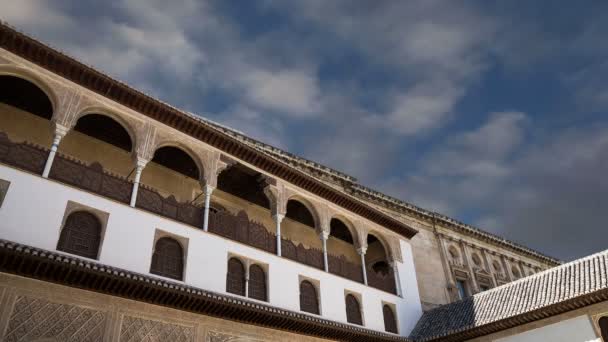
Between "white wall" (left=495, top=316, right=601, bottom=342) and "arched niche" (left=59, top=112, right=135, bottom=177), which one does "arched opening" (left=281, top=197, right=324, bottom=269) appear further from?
"white wall" (left=495, top=316, right=601, bottom=342)

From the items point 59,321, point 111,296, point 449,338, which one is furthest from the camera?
point 449,338

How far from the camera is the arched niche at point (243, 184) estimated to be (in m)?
12.3

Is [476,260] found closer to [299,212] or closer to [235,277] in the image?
[299,212]

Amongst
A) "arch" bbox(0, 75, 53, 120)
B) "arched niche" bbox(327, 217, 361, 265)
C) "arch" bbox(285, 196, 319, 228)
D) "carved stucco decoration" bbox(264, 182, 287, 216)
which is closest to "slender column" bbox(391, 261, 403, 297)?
"arched niche" bbox(327, 217, 361, 265)

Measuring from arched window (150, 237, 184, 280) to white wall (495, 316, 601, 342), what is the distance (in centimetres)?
799

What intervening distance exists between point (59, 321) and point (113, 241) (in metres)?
1.56

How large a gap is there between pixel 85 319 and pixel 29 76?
4.42 meters

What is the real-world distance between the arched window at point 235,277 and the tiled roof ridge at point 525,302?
5.54 m

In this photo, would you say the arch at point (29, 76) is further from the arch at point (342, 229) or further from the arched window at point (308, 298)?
the arch at point (342, 229)

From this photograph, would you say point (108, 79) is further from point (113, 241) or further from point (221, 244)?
point (221, 244)

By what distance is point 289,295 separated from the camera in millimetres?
10922

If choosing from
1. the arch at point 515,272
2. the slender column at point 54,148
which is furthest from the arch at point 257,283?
the arch at point 515,272

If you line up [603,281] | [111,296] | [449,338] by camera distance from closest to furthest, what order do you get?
1. [111,296]
2. [603,281]
3. [449,338]

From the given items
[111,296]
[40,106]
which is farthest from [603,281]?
[40,106]
